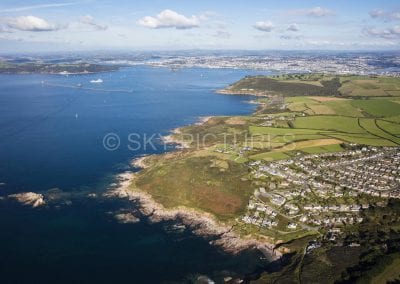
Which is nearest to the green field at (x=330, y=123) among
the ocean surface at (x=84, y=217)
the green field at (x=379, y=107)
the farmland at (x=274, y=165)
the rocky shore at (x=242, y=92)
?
the farmland at (x=274, y=165)

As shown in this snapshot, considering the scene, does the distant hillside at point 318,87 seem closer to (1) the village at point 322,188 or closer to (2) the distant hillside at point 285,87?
(2) the distant hillside at point 285,87

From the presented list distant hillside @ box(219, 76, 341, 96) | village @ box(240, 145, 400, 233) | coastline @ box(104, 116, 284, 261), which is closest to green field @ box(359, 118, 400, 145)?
village @ box(240, 145, 400, 233)

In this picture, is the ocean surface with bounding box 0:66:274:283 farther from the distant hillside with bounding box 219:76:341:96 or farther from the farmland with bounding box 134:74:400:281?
the distant hillside with bounding box 219:76:341:96
